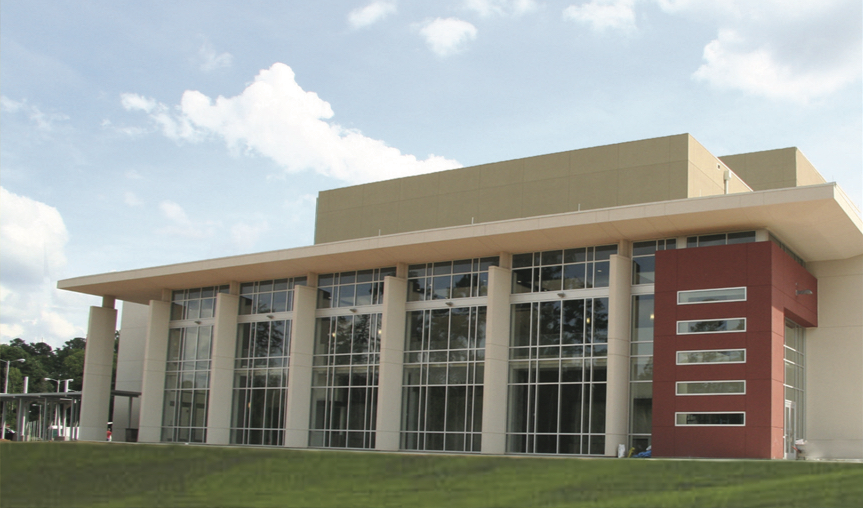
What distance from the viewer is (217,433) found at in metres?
42.6

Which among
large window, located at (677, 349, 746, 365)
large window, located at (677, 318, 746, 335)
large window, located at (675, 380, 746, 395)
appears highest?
large window, located at (677, 318, 746, 335)

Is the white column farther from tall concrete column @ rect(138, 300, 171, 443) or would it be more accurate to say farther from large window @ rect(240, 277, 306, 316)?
large window @ rect(240, 277, 306, 316)

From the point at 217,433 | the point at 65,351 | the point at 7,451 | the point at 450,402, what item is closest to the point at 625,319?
the point at 450,402

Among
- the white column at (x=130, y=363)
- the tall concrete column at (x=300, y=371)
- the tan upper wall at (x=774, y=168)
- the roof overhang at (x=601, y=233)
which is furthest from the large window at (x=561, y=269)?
the white column at (x=130, y=363)

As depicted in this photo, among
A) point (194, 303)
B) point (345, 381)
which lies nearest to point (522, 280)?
point (345, 381)

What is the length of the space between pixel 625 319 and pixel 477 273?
766 centimetres

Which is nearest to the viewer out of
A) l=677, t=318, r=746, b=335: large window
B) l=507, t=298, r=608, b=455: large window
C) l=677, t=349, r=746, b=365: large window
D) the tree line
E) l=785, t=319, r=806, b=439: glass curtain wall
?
l=677, t=349, r=746, b=365: large window

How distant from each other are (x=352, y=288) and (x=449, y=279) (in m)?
5.93

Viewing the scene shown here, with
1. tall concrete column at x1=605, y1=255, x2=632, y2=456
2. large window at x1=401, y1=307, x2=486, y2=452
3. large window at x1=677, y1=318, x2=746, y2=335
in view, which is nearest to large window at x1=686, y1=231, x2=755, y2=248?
tall concrete column at x1=605, y1=255, x2=632, y2=456

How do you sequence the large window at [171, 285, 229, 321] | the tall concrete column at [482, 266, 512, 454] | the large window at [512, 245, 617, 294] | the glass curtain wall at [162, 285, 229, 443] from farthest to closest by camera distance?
the large window at [171, 285, 229, 321]
the glass curtain wall at [162, 285, 229, 443]
the tall concrete column at [482, 266, 512, 454]
the large window at [512, 245, 617, 294]

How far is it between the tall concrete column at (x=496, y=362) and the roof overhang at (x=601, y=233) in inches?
72.1

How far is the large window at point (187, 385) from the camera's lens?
4516 cm

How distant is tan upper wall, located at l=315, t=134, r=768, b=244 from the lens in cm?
3794

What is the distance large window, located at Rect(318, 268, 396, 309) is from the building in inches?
5.7
